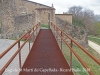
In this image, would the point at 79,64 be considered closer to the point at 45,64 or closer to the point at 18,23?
the point at 45,64

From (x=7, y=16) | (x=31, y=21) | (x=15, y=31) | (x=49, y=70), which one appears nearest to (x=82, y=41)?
(x=31, y=21)

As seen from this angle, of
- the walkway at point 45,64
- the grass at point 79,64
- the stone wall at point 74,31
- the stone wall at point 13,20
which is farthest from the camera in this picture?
the stone wall at point 13,20

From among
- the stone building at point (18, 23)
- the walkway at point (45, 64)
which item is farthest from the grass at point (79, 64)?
the stone building at point (18, 23)

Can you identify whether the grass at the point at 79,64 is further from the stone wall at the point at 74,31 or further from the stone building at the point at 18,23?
the stone building at the point at 18,23

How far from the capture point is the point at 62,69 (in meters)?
4.93

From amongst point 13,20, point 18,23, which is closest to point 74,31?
point 18,23

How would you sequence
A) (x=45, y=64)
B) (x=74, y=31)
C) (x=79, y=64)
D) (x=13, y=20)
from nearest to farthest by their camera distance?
(x=45, y=64), (x=79, y=64), (x=74, y=31), (x=13, y=20)

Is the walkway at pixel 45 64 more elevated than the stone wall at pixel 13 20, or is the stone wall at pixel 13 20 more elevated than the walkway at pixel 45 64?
the stone wall at pixel 13 20

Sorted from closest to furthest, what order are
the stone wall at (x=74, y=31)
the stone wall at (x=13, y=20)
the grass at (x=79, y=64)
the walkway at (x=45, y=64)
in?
the walkway at (x=45, y=64) < the grass at (x=79, y=64) < the stone wall at (x=74, y=31) < the stone wall at (x=13, y=20)

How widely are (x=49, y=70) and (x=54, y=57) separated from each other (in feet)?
4.39

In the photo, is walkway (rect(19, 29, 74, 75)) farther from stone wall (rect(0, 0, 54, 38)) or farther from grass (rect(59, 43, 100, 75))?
stone wall (rect(0, 0, 54, 38))

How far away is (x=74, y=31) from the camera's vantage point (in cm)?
1964

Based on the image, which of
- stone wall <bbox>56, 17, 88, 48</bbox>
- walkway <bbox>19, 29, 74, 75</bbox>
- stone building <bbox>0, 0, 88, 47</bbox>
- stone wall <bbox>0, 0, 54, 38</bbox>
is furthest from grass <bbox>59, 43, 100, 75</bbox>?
stone wall <bbox>0, 0, 54, 38</bbox>

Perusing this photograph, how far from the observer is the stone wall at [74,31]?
19156mm
